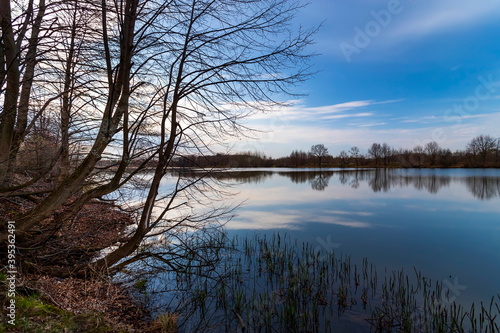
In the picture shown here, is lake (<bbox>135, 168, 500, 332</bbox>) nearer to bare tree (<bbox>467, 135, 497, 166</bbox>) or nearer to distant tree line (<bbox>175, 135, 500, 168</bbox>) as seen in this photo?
distant tree line (<bbox>175, 135, 500, 168</bbox>)

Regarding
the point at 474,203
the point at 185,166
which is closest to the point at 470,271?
the point at 185,166

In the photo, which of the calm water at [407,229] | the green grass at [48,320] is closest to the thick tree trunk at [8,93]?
the green grass at [48,320]

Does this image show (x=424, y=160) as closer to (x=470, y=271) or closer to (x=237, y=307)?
(x=470, y=271)

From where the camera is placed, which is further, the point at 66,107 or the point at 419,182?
the point at 419,182

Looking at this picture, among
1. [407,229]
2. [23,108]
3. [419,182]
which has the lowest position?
[407,229]

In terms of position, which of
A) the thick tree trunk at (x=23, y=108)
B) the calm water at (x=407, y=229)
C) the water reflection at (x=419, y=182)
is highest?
the thick tree trunk at (x=23, y=108)

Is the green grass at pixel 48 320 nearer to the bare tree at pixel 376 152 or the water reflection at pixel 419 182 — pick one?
the water reflection at pixel 419 182

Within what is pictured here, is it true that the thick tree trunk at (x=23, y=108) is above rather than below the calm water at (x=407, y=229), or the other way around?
above

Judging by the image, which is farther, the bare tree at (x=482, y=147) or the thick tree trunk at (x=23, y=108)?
the bare tree at (x=482, y=147)

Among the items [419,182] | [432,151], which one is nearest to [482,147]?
[432,151]

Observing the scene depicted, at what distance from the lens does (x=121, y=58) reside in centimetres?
387

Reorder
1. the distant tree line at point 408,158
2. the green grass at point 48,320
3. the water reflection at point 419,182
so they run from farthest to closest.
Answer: the distant tree line at point 408,158 → the water reflection at point 419,182 → the green grass at point 48,320

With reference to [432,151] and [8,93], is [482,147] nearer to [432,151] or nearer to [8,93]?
[432,151]

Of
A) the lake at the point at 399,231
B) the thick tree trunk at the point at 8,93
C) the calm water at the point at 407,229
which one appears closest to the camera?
the thick tree trunk at the point at 8,93
